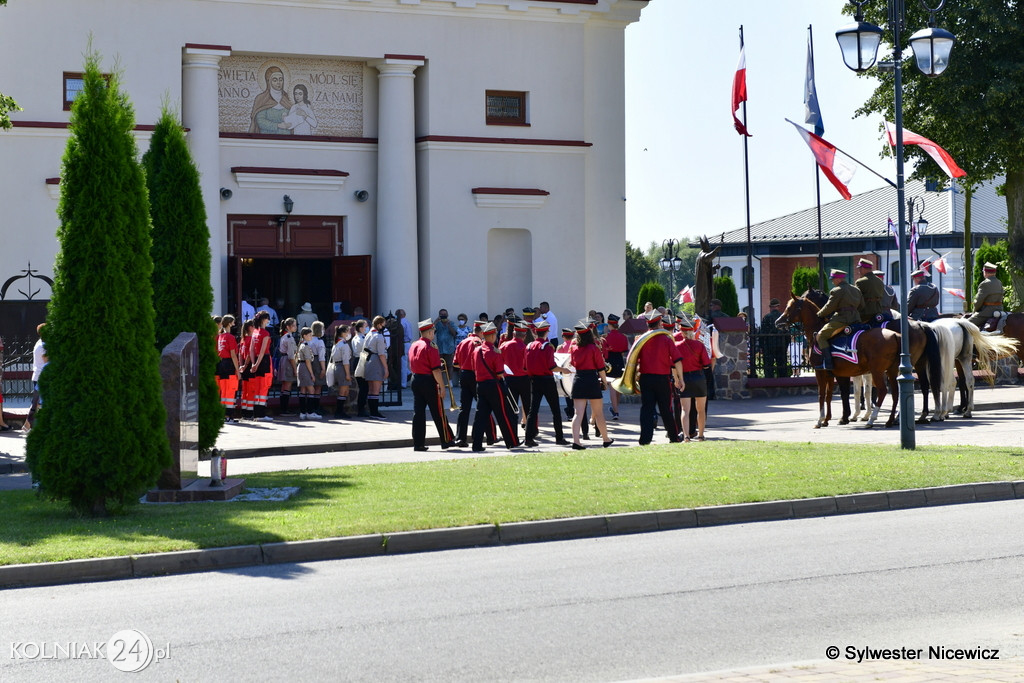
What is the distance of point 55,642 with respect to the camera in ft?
27.2

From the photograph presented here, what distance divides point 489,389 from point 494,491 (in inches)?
250

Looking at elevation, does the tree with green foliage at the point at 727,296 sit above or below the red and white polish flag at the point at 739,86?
below

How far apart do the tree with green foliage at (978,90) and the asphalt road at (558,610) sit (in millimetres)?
26628

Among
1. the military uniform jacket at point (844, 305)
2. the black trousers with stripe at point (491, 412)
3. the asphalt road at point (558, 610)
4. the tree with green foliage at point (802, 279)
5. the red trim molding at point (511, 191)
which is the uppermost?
the red trim molding at point (511, 191)

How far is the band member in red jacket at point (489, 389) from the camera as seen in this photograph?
2077 centimetres

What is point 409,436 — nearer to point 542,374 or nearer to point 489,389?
point 489,389

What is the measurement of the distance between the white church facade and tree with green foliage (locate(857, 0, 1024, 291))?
8006 millimetres

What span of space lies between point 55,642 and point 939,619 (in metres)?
5.30

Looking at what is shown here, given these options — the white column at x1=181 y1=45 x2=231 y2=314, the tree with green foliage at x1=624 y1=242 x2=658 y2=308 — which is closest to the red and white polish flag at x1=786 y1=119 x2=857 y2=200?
the white column at x1=181 y1=45 x2=231 y2=314

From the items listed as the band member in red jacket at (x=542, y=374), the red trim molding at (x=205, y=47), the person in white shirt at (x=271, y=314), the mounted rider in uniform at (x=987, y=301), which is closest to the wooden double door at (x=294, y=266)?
the person in white shirt at (x=271, y=314)

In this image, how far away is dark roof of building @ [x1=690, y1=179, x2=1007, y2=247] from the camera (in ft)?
238

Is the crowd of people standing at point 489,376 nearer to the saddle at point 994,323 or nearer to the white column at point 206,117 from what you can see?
the saddle at point 994,323

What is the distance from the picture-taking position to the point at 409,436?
22.5m

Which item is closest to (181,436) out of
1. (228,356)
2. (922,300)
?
(228,356)
